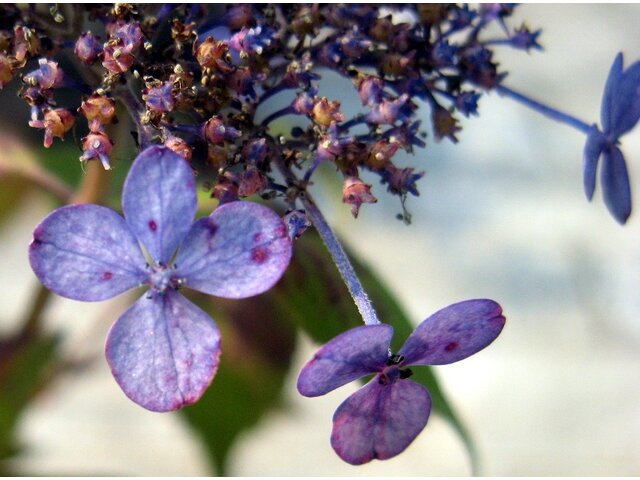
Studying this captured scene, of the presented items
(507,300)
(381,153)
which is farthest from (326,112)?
(507,300)

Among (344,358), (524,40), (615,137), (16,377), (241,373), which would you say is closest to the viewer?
(344,358)

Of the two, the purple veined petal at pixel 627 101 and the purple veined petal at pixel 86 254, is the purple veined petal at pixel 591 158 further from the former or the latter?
the purple veined petal at pixel 86 254

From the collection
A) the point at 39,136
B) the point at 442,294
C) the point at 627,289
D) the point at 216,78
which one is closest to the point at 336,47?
the point at 216,78

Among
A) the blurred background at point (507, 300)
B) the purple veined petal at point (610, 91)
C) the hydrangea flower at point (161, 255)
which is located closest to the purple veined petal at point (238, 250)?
the hydrangea flower at point (161, 255)

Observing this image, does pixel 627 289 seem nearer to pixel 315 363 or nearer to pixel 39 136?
pixel 39 136

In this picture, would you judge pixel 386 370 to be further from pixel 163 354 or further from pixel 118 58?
pixel 118 58
